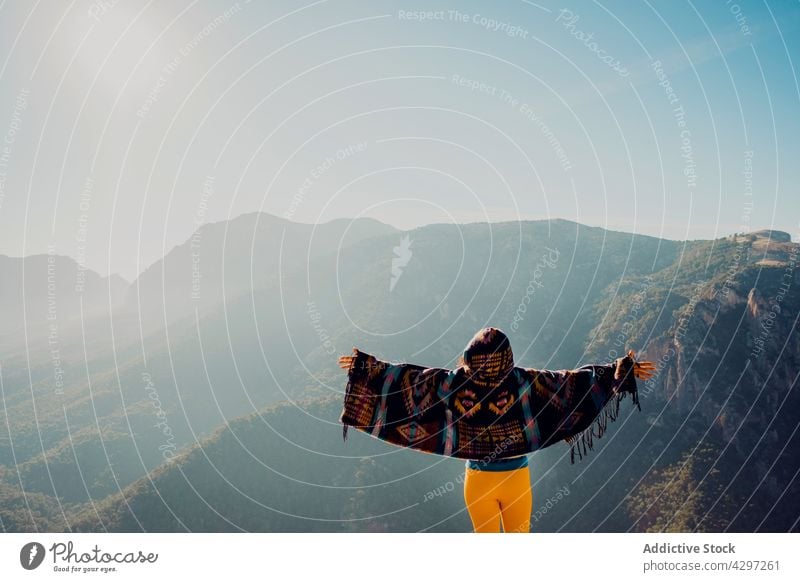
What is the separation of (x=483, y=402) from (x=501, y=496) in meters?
0.73

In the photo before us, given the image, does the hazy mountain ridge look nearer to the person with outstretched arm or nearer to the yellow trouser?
the person with outstretched arm

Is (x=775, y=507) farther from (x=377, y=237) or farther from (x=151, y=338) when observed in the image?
(x=151, y=338)

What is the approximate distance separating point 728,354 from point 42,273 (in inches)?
7775

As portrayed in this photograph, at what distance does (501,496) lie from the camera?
395cm

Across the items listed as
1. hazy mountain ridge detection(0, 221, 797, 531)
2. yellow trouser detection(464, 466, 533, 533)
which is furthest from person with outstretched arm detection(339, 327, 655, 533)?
hazy mountain ridge detection(0, 221, 797, 531)

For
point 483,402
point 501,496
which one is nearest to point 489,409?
point 483,402

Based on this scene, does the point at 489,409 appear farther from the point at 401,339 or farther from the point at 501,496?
the point at 401,339

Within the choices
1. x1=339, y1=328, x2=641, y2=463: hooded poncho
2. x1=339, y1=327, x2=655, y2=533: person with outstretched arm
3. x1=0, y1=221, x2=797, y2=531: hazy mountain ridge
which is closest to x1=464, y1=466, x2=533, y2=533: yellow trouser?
x1=339, y1=327, x2=655, y2=533: person with outstretched arm

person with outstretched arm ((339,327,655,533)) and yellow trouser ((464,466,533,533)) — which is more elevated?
person with outstretched arm ((339,327,655,533))

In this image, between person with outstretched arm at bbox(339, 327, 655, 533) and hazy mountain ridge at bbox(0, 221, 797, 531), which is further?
hazy mountain ridge at bbox(0, 221, 797, 531)

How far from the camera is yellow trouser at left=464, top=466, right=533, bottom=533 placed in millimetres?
3946

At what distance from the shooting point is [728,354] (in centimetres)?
4422

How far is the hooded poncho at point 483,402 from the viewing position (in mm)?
4004
